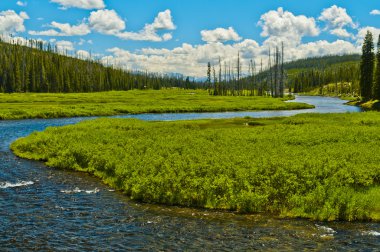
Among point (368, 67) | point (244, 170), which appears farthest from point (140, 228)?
point (368, 67)

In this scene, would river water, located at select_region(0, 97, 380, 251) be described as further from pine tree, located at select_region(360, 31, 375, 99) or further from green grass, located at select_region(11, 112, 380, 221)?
pine tree, located at select_region(360, 31, 375, 99)

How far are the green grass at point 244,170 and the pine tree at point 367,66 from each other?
3394 inches

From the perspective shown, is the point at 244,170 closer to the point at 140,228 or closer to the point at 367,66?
the point at 140,228

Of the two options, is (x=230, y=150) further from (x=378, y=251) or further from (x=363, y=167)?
(x=378, y=251)

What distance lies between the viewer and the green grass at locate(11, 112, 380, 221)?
65.5 ft

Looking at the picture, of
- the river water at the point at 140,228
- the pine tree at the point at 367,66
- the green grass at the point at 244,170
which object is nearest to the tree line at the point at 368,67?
the pine tree at the point at 367,66

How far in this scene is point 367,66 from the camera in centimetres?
11625

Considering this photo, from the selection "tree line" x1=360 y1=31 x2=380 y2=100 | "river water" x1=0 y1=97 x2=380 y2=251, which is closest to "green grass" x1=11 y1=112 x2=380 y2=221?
"river water" x1=0 y1=97 x2=380 y2=251

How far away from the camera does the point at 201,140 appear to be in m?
34.6

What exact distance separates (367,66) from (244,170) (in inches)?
4285

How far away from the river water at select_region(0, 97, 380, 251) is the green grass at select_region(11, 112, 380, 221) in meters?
0.85

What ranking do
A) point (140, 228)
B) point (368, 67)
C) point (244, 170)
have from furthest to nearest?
point (368, 67) → point (244, 170) → point (140, 228)

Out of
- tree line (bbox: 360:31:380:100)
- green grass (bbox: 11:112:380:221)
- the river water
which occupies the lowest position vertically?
the river water

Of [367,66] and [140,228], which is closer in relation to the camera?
[140,228]
